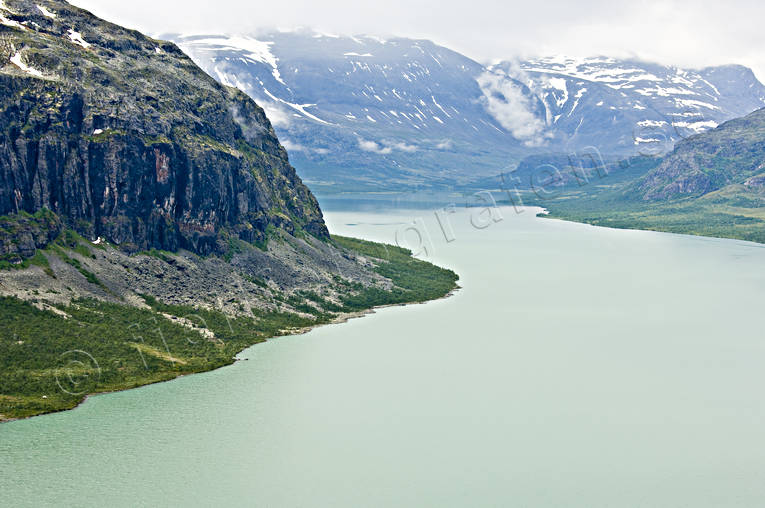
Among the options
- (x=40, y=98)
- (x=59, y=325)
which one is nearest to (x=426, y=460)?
(x=59, y=325)

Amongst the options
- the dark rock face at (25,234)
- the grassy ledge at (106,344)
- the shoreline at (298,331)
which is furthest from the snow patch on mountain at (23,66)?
the shoreline at (298,331)

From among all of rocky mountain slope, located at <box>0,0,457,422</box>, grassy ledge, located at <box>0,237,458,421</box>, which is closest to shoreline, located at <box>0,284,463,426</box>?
grassy ledge, located at <box>0,237,458,421</box>

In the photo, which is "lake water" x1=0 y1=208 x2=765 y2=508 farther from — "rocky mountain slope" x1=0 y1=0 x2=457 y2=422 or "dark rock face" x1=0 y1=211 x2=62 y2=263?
"dark rock face" x1=0 y1=211 x2=62 y2=263

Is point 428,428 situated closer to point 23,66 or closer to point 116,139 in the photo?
point 116,139

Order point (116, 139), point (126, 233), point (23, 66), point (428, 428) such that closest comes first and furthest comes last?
point (428, 428) → point (23, 66) → point (126, 233) → point (116, 139)

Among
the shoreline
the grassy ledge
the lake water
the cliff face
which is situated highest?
the cliff face

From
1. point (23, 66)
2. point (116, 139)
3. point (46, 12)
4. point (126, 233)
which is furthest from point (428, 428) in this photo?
point (46, 12)
